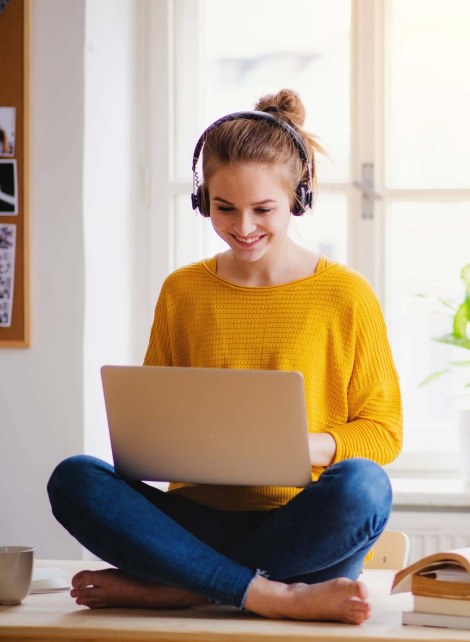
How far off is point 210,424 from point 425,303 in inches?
55.9

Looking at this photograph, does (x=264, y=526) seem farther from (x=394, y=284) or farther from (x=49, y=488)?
(x=394, y=284)

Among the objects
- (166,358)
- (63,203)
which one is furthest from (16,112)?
(166,358)

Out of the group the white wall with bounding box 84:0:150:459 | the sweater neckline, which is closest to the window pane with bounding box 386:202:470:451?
the white wall with bounding box 84:0:150:459

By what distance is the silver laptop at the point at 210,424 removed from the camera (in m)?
1.41

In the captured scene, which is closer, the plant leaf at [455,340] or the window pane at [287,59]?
the plant leaf at [455,340]

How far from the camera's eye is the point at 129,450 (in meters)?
1.50

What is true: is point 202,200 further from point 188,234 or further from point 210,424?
point 188,234

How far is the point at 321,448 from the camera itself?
158 centimetres

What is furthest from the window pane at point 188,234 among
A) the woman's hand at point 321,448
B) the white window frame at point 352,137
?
the woman's hand at point 321,448

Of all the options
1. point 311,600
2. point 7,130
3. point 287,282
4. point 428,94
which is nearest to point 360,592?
point 311,600

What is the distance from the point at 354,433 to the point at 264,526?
0.25 m

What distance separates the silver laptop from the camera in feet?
4.62

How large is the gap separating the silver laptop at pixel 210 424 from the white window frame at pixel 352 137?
1.31 meters

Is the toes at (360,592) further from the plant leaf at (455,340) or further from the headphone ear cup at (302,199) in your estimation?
the plant leaf at (455,340)
